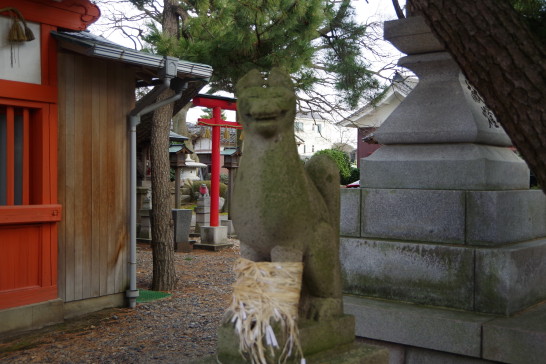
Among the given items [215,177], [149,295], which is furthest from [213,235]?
[149,295]

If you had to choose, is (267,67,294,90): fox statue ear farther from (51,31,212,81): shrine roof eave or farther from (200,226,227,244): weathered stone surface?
(200,226,227,244): weathered stone surface

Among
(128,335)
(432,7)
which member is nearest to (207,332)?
(128,335)

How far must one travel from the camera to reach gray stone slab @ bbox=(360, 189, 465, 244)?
369 centimetres

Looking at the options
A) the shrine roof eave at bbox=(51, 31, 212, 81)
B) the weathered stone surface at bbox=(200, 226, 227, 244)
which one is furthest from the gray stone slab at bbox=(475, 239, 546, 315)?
the weathered stone surface at bbox=(200, 226, 227, 244)

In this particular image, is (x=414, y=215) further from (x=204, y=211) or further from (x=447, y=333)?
(x=204, y=211)

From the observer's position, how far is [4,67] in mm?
6090

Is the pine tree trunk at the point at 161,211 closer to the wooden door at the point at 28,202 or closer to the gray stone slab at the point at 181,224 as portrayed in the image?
the wooden door at the point at 28,202

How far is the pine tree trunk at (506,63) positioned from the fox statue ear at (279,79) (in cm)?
87

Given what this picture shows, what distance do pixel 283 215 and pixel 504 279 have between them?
190cm

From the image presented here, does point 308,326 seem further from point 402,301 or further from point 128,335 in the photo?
point 128,335

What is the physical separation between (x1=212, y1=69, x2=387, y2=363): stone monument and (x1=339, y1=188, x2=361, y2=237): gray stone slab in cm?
160

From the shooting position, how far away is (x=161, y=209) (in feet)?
29.4

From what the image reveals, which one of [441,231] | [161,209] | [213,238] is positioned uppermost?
[441,231]

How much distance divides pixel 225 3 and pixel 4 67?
14.6 ft
